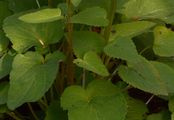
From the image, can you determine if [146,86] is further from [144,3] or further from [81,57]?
[144,3]

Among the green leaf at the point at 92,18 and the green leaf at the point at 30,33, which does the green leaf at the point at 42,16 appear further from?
the green leaf at the point at 30,33

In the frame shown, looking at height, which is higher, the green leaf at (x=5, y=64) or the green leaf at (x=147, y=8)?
the green leaf at (x=147, y=8)

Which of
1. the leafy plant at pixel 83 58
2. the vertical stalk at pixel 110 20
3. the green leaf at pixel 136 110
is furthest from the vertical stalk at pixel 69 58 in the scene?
the green leaf at pixel 136 110

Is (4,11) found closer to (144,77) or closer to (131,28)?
(131,28)

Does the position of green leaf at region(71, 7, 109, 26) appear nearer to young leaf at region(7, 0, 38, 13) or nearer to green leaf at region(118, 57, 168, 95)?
green leaf at region(118, 57, 168, 95)

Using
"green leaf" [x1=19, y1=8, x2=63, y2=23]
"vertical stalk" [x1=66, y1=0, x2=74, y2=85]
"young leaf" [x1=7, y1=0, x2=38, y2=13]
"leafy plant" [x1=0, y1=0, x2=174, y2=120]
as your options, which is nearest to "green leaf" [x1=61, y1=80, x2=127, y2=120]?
"leafy plant" [x1=0, y1=0, x2=174, y2=120]
